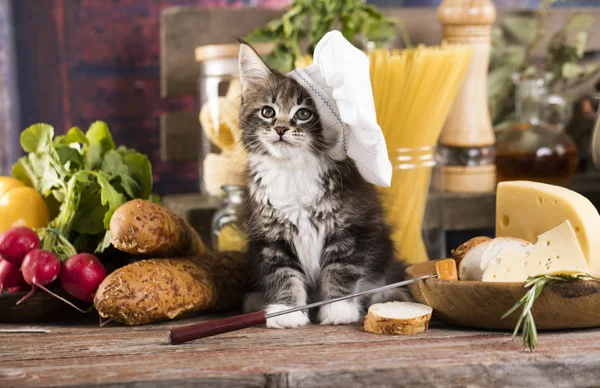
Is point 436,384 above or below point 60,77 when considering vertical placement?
below

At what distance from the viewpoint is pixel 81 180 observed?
1143mm

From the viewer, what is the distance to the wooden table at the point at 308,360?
31.7 inches

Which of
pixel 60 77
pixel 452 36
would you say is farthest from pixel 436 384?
pixel 60 77

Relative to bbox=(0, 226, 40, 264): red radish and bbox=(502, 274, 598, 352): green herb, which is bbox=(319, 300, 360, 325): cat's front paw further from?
bbox=(0, 226, 40, 264): red radish

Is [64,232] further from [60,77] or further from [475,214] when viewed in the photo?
[475,214]

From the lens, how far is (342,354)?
2.88 feet

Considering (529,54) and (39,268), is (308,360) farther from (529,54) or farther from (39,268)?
(529,54)

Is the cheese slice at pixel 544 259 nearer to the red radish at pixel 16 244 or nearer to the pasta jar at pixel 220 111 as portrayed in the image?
the pasta jar at pixel 220 111

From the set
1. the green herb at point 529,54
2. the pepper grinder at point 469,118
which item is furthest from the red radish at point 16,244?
the green herb at point 529,54

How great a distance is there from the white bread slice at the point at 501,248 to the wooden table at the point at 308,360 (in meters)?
0.10

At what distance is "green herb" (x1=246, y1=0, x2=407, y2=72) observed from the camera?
4.58 feet

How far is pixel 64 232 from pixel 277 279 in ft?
1.21

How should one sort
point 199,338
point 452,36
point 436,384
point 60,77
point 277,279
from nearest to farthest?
point 436,384 < point 199,338 < point 277,279 < point 452,36 < point 60,77

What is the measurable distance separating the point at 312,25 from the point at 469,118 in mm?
378
